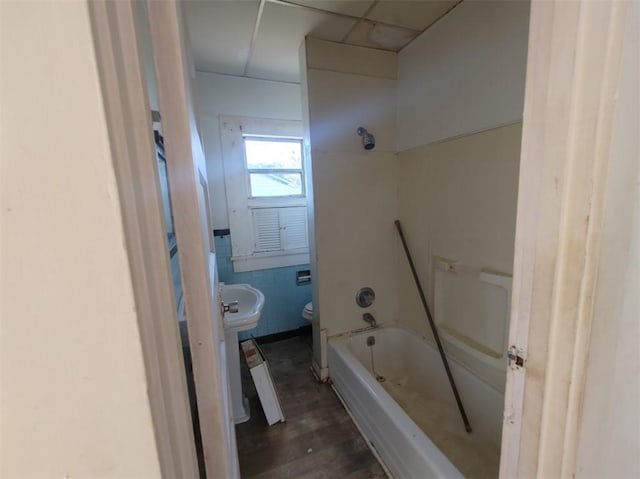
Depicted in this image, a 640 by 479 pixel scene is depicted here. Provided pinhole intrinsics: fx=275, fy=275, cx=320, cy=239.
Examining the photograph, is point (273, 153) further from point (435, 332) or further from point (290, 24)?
point (435, 332)

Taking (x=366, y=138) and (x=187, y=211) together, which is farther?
(x=366, y=138)

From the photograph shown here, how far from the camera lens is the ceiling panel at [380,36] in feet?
5.53

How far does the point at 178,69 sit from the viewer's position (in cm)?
41

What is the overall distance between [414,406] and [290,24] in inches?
98.9

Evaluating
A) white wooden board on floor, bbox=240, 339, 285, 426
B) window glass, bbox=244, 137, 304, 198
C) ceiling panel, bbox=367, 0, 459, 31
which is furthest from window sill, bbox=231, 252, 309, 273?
ceiling panel, bbox=367, 0, 459, 31

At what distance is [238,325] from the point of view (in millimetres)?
1467

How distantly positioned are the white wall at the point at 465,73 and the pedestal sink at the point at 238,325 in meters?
1.53

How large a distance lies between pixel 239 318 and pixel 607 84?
5.02 ft

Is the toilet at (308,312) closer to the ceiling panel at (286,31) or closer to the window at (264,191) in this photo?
the window at (264,191)

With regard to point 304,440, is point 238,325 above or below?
above

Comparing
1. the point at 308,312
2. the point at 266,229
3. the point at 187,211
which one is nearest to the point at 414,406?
the point at 308,312

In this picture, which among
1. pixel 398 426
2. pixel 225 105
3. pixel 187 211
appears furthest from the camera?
pixel 225 105

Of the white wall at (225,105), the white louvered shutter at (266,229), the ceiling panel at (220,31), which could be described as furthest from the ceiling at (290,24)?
the white louvered shutter at (266,229)

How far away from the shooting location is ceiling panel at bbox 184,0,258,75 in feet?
4.83
